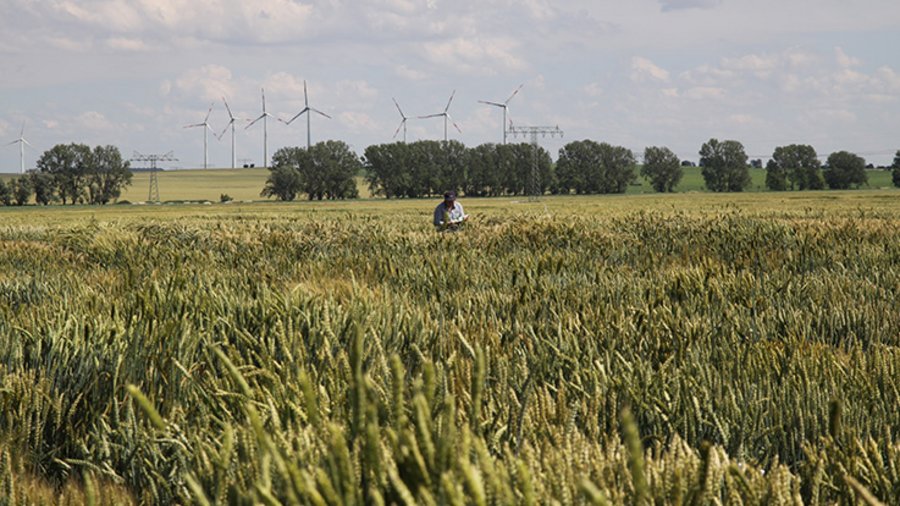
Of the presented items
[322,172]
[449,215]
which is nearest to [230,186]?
[322,172]

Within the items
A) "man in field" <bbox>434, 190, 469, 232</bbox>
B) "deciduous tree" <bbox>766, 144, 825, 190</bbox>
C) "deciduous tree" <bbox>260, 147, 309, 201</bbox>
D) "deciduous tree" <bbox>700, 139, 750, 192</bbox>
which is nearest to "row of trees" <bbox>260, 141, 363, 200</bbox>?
"deciduous tree" <bbox>260, 147, 309, 201</bbox>

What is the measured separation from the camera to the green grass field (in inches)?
66.8

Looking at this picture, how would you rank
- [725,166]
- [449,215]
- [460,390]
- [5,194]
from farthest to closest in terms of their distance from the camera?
1. [725,166]
2. [5,194]
3. [449,215]
4. [460,390]

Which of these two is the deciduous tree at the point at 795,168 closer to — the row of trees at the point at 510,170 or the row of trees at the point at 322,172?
the row of trees at the point at 510,170

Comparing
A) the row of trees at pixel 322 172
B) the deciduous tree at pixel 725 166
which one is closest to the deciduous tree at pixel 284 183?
the row of trees at pixel 322 172

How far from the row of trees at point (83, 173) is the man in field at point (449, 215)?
4846 inches

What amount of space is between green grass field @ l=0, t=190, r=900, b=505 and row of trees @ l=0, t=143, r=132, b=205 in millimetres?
131584

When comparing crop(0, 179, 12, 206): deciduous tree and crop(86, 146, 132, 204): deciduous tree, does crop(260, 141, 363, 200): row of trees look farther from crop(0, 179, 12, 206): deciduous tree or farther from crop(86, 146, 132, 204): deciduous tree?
crop(0, 179, 12, 206): deciduous tree

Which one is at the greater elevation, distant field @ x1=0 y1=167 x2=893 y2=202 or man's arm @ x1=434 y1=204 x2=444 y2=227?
distant field @ x1=0 y1=167 x2=893 y2=202

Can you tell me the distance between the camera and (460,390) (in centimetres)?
324

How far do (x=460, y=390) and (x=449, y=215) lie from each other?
42.2 feet

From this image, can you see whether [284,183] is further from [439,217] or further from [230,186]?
[439,217]

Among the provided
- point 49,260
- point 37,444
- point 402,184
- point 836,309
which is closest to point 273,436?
point 37,444

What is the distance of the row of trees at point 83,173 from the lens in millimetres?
130375
